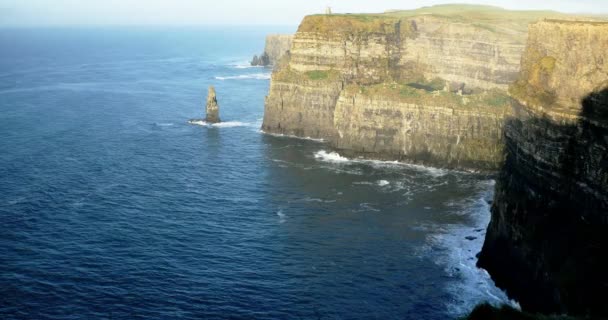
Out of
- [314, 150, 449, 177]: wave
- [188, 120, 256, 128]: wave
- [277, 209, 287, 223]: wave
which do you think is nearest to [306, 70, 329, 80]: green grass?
[188, 120, 256, 128]: wave

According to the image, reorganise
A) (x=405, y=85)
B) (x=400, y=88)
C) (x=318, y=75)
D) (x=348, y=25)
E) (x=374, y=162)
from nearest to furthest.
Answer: (x=374, y=162) → (x=400, y=88) → (x=405, y=85) → (x=318, y=75) → (x=348, y=25)

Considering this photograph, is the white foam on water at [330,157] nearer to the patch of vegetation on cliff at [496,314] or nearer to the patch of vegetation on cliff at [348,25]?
the patch of vegetation on cliff at [348,25]

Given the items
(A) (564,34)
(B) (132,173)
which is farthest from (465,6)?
(A) (564,34)

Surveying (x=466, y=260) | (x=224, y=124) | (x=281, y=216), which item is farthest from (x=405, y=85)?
(x=466, y=260)

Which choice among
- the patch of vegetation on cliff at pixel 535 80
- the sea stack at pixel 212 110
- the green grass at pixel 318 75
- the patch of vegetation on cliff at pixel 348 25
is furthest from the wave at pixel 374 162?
the patch of vegetation on cliff at pixel 535 80

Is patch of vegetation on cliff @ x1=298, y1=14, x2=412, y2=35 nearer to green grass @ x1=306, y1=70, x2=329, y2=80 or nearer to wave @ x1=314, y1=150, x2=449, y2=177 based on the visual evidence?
green grass @ x1=306, y1=70, x2=329, y2=80

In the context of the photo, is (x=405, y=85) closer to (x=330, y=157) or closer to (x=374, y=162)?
(x=374, y=162)
